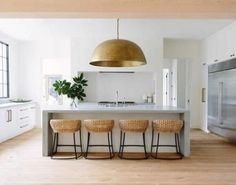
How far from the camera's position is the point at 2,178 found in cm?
375

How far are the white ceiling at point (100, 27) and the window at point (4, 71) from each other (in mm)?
494

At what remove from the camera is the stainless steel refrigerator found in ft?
19.1

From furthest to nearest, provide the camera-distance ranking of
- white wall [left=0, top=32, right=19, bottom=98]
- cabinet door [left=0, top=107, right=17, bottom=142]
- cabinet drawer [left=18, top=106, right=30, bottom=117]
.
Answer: white wall [left=0, top=32, right=19, bottom=98] → cabinet drawer [left=18, top=106, right=30, bottom=117] → cabinet door [left=0, top=107, right=17, bottom=142]

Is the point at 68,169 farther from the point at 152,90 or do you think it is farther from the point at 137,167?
the point at 152,90

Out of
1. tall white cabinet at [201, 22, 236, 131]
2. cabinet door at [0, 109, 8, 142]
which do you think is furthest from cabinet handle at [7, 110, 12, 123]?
tall white cabinet at [201, 22, 236, 131]

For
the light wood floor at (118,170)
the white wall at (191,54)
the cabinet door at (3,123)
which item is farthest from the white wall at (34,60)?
the light wood floor at (118,170)

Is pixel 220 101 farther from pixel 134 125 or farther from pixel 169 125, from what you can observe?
pixel 134 125

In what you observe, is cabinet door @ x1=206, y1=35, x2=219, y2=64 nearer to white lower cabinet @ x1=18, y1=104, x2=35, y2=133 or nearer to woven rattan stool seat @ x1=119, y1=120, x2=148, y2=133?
woven rattan stool seat @ x1=119, y1=120, x2=148, y2=133

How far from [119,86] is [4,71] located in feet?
11.1

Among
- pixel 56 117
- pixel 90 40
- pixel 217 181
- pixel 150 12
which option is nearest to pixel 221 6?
pixel 150 12

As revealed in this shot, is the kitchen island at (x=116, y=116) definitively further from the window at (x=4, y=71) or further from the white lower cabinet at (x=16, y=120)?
the window at (x=4, y=71)

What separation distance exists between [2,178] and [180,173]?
101 inches

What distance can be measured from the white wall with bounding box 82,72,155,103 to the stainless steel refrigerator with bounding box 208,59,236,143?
6.05 feet

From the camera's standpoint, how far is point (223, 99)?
6.26 metres
